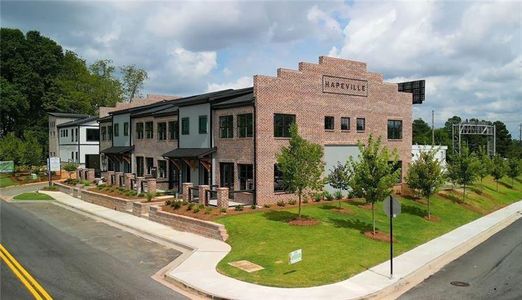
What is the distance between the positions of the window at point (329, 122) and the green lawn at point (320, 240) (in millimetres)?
6609

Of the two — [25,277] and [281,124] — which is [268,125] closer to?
[281,124]

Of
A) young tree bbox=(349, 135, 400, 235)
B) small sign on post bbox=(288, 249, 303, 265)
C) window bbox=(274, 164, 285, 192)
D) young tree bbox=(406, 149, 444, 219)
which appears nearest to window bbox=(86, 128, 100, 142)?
window bbox=(274, 164, 285, 192)

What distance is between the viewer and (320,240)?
818 inches

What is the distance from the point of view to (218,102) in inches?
1296

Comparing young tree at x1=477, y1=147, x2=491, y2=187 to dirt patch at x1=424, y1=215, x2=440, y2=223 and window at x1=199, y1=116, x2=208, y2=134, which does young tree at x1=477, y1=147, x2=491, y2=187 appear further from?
window at x1=199, y1=116, x2=208, y2=134

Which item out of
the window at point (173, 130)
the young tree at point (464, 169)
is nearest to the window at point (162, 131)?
the window at point (173, 130)

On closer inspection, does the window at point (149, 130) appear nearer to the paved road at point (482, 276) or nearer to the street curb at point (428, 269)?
the street curb at point (428, 269)

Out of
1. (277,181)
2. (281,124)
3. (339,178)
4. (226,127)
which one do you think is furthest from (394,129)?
(226,127)

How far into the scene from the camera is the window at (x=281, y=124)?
3047 centimetres

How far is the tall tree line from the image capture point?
276 feet

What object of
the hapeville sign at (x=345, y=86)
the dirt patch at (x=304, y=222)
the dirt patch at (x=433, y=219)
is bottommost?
the dirt patch at (x=433, y=219)

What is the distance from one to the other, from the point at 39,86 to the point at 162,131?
5925 cm

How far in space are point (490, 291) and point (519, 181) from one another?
59.1 meters

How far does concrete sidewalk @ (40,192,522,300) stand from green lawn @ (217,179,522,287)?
0.51 metres
